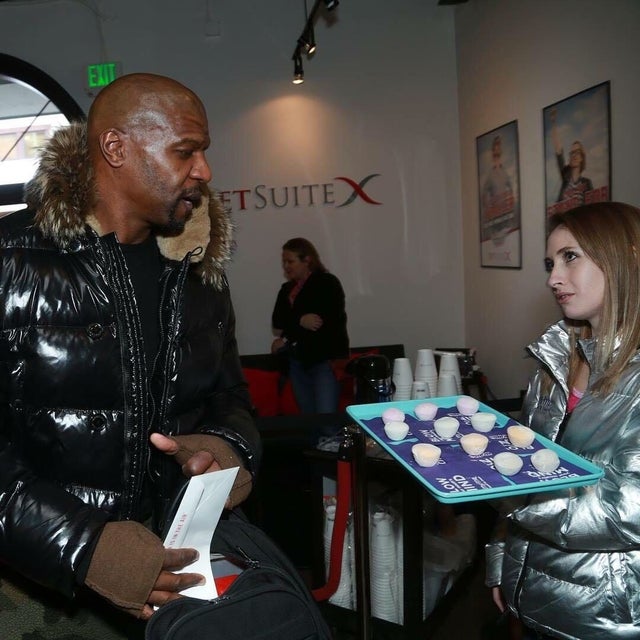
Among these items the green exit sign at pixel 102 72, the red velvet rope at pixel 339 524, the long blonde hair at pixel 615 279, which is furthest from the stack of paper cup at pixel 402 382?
the green exit sign at pixel 102 72

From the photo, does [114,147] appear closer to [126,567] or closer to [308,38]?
[126,567]

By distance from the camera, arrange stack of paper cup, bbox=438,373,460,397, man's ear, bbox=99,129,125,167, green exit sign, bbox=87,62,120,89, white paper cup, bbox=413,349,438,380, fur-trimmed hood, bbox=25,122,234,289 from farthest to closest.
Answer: green exit sign, bbox=87,62,120,89, white paper cup, bbox=413,349,438,380, stack of paper cup, bbox=438,373,460,397, man's ear, bbox=99,129,125,167, fur-trimmed hood, bbox=25,122,234,289

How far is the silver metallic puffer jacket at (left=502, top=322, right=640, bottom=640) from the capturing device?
1.38 meters

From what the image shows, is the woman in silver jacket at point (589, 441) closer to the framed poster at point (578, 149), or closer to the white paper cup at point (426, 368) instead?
the white paper cup at point (426, 368)

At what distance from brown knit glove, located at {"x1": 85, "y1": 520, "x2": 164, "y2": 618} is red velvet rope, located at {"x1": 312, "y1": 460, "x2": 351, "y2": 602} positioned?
3.34ft

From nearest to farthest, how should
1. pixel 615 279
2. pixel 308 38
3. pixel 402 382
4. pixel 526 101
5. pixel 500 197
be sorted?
pixel 615 279 < pixel 402 382 < pixel 526 101 < pixel 500 197 < pixel 308 38

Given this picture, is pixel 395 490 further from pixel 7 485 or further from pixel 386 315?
pixel 386 315

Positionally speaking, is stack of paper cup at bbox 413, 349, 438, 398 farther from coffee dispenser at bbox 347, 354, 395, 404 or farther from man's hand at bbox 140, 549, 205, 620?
man's hand at bbox 140, 549, 205, 620

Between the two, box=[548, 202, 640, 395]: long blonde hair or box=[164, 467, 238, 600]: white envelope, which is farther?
box=[548, 202, 640, 395]: long blonde hair

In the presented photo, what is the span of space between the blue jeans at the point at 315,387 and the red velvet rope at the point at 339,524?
2.77 meters

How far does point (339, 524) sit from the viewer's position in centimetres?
218

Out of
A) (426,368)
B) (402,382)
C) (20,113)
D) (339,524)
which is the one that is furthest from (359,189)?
(339,524)

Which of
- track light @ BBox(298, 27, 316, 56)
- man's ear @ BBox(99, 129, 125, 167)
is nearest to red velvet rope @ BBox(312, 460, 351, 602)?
man's ear @ BBox(99, 129, 125, 167)

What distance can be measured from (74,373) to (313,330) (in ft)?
12.6
